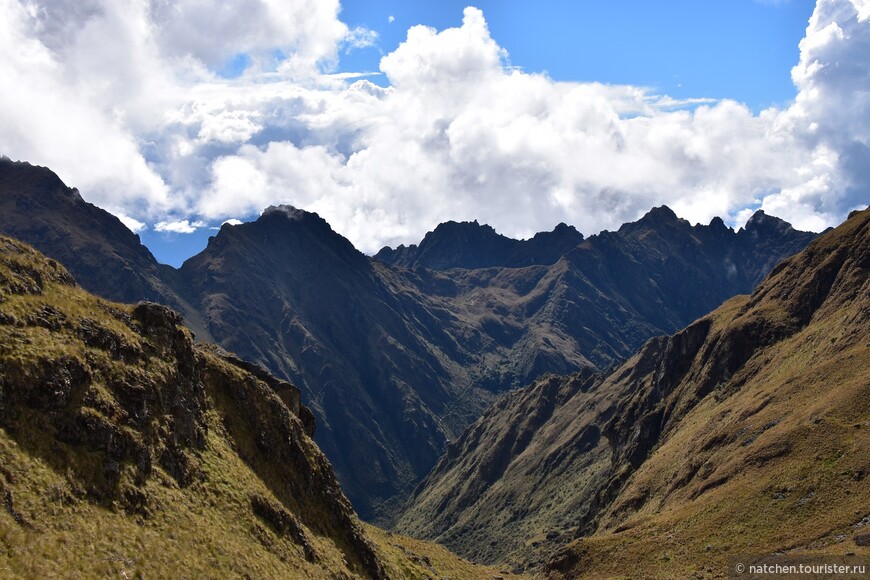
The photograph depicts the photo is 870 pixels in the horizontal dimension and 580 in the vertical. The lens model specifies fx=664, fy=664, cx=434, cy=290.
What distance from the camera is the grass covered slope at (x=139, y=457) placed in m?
38.2

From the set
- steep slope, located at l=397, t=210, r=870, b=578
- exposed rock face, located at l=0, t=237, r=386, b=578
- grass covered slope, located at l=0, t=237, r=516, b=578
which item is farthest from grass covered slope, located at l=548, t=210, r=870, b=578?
exposed rock face, located at l=0, t=237, r=386, b=578

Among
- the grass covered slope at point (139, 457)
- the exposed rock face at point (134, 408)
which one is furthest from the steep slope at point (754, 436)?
the exposed rock face at point (134, 408)

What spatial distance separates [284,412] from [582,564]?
177 feet

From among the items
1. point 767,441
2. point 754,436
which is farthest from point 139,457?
point 754,436

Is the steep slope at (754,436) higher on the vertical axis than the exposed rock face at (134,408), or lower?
lower

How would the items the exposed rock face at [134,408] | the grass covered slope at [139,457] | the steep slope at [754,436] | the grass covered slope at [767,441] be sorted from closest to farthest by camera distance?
the grass covered slope at [139,457]
the exposed rock face at [134,408]
the grass covered slope at [767,441]
the steep slope at [754,436]

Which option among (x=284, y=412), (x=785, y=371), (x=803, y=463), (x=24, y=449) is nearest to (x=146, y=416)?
(x=24, y=449)

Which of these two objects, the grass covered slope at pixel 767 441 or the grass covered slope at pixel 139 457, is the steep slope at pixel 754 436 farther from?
the grass covered slope at pixel 139 457

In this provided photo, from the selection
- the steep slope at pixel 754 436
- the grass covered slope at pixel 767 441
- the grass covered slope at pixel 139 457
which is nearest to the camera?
the grass covered slope at pixel 139 457

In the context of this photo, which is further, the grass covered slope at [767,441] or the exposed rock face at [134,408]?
the grass covered slope at [767,441]

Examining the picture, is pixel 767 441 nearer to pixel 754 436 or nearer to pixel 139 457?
pixel 754 436

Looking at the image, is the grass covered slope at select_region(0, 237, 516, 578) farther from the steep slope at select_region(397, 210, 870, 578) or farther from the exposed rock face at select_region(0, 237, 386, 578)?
the steep slope at select_region(397, 210, 870, 578)

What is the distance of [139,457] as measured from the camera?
47156mm

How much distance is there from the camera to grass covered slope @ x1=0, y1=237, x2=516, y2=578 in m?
38.2
